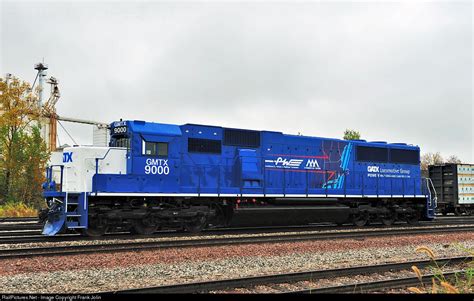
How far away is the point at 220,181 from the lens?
14.9 m

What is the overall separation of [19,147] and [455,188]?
25834mm

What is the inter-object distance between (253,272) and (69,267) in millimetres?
3554

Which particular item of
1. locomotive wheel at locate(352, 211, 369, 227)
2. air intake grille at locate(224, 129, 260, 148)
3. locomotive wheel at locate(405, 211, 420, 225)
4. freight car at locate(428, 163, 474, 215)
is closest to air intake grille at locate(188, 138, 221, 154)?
air intake grille at locate(224, 129, 260, 148)

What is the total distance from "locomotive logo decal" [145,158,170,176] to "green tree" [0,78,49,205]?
1720 cm

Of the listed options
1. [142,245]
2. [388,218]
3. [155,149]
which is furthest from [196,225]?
[388,218]

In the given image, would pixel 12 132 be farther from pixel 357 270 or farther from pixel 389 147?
pixel 357 270

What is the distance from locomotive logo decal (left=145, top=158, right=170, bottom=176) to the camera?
1357cm

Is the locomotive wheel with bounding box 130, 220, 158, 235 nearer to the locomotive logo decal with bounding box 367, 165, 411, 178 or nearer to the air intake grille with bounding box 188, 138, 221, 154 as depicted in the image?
the air intake grille with bounding box 188, 138, 221, 154

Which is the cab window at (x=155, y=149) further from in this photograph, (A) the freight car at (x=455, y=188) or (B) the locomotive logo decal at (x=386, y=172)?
(A) the freight car at (x=455, y=188)

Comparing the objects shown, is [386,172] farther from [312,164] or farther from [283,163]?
[283,163]

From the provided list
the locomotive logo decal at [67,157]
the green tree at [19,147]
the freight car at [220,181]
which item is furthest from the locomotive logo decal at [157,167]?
the green tree at [19,147]

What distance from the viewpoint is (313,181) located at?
16.9 m

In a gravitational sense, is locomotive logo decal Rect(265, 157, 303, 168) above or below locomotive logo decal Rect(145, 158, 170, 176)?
above

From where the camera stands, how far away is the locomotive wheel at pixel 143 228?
13.4m
